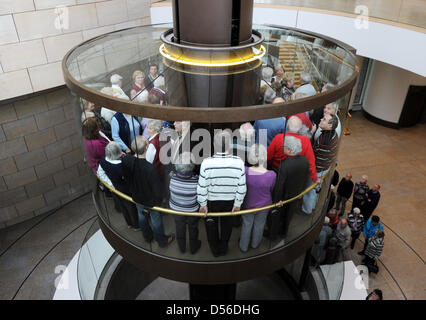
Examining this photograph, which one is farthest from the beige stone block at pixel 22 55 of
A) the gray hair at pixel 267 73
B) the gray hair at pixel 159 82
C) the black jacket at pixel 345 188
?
the black jacket at pixel 345 188

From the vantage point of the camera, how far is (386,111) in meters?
14.7

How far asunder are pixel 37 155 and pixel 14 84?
97.3 inches

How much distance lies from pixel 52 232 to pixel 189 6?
325 inches

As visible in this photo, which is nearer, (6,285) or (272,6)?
(6,285)

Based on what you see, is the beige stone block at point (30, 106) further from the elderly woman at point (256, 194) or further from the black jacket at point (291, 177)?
the black jacket at point (291, 177)

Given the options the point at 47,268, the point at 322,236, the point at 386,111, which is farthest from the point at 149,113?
the point at 386,111

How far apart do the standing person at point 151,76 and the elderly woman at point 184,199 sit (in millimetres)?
2455

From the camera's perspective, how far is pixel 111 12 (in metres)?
9.68

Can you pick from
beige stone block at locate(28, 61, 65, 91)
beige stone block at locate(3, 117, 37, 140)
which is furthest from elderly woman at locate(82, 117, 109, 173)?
beige stone block at locate(3, 117, 37, 140)

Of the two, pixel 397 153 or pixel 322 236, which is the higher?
pixel 322 236

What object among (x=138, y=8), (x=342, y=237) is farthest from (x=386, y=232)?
(x=138, y=8)

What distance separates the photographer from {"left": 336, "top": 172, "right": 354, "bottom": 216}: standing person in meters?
9.52

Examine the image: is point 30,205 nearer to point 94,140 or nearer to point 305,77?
point 94,140

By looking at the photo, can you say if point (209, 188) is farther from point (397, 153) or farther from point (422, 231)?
point (397, 153)
